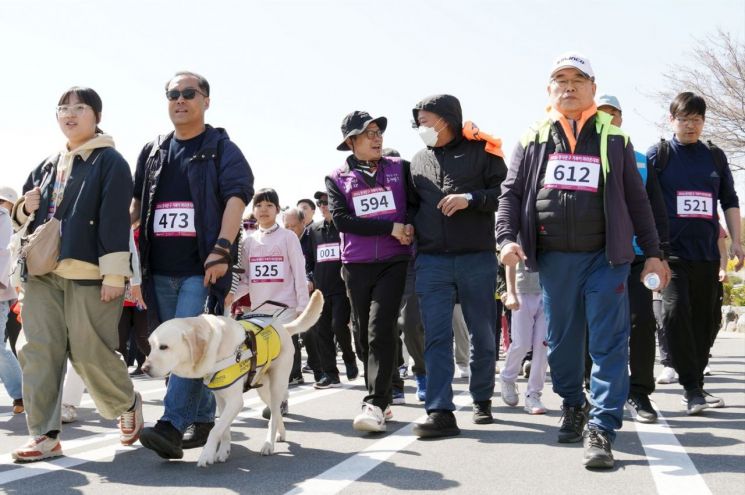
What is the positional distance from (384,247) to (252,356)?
1.49 m

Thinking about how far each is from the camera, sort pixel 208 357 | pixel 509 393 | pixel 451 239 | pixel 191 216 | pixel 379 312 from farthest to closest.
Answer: pixel 509 393
pixel 379 312
pixel 451 239
pixel 191 216
pixel 208 357

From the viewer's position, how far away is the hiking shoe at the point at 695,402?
6.46 metres

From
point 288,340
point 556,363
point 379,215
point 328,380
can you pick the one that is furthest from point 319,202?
point 556,363

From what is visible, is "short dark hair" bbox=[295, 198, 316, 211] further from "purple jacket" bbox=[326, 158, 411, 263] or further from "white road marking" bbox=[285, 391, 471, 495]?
"white road marking" bbox=[285, 391, 471, 495]

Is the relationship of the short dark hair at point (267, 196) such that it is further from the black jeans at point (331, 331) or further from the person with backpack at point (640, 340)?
the person with backpack at point (640, 340)

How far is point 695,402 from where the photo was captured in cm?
650

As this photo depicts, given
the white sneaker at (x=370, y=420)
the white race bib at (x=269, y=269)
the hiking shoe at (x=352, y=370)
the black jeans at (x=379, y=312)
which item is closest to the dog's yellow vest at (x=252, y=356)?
the white sneaker at (x=370, y=420)

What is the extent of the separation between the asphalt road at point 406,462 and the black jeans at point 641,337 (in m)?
0.33

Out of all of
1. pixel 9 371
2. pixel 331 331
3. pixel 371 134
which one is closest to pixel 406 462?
pixel 371 134

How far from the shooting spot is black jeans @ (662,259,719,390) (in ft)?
22.1

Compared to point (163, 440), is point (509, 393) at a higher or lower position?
lower

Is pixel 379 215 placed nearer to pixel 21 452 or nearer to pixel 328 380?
pixel 21 452

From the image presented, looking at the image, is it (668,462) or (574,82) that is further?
(574,82)

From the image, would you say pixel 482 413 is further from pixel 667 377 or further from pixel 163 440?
pixel 667 377
